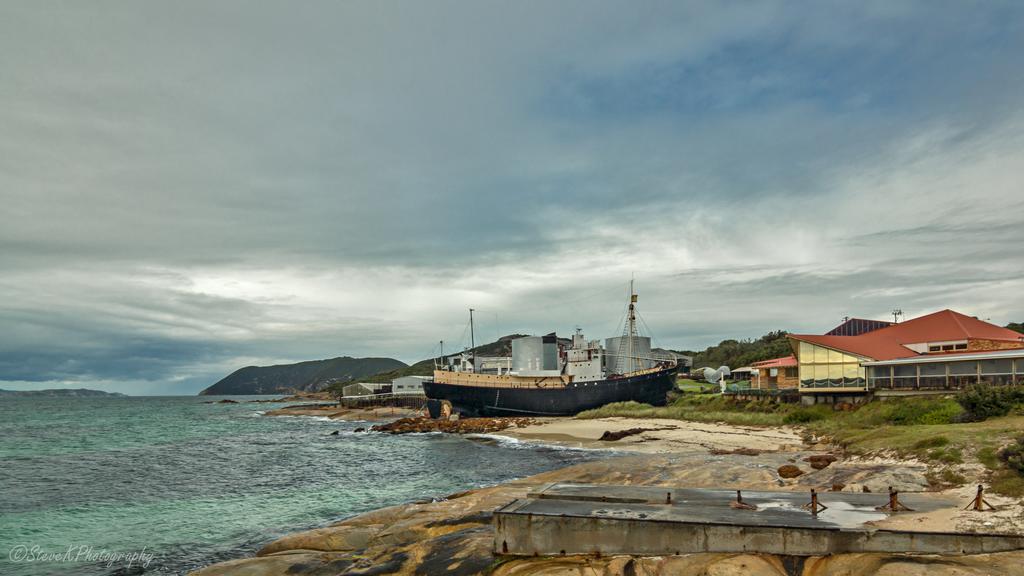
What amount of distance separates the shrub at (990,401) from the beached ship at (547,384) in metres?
43.6

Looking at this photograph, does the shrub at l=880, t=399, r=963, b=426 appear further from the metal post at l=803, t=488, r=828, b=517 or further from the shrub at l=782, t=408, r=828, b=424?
the metal post at l=803, t=488, r=828, b=517

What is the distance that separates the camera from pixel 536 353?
76.1m

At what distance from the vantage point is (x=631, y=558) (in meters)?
9.10

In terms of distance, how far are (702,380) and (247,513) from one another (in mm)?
84243

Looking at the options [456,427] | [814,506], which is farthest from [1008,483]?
[456,427]

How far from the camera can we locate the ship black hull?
67125 millimetres

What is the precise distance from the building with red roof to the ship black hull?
84.7 ft

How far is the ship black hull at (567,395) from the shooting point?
220 ft

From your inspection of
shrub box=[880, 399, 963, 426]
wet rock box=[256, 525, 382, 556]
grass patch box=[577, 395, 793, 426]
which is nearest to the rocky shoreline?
wet rock box=[256, 525, 382, 556]

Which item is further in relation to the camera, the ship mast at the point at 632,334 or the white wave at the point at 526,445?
the ship mast at the point at 632,334

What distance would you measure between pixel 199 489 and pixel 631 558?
25507mm

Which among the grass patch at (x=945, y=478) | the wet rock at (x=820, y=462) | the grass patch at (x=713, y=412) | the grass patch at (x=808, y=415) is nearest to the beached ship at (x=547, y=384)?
the grass patch at (x=713, y=412)

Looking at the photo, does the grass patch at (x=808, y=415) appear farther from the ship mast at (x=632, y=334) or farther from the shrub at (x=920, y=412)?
the ship mast at (x=632, y=334)

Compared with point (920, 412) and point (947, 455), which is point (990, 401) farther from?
point (947, 455)
